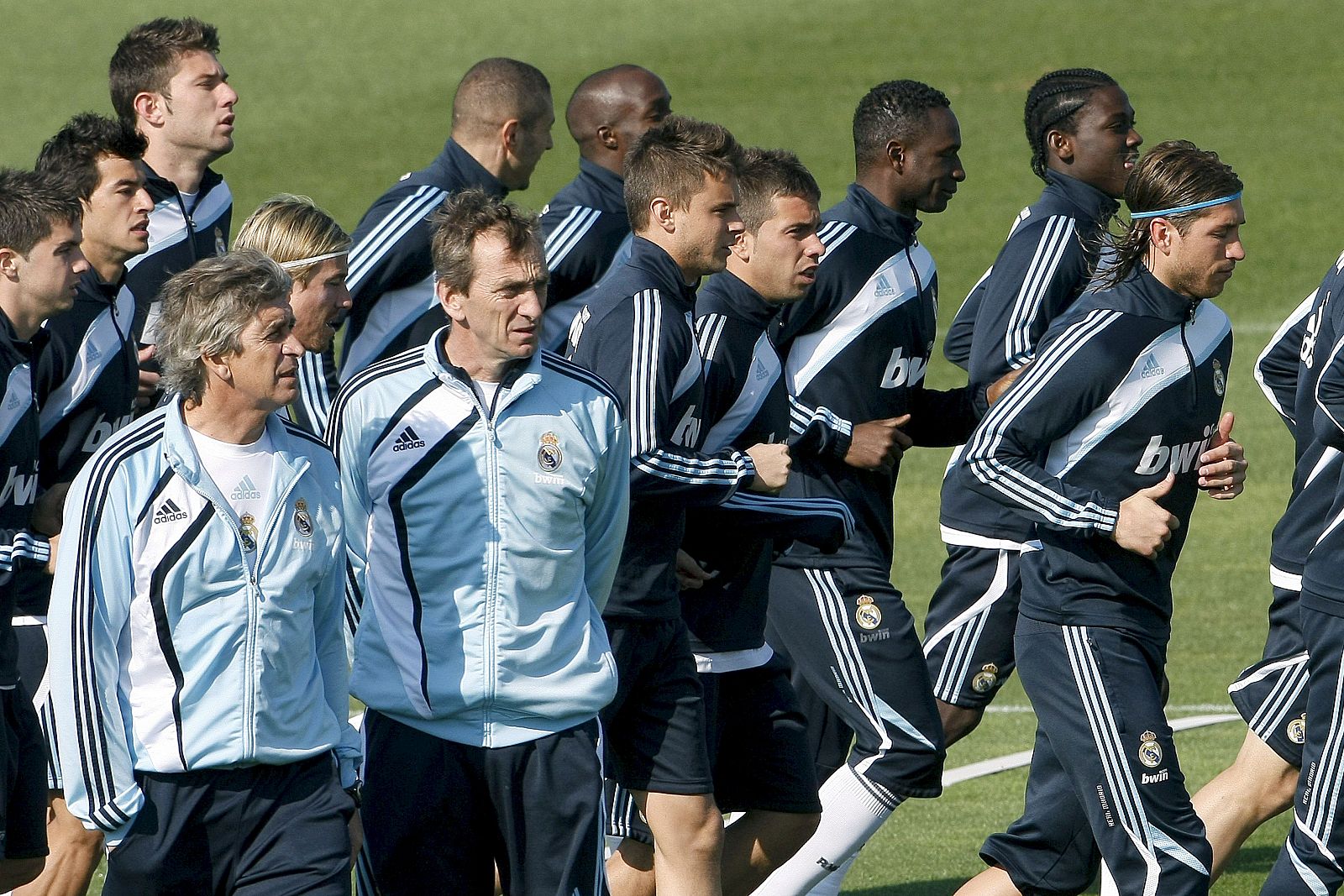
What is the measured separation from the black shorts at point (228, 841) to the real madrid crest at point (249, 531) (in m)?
0.48

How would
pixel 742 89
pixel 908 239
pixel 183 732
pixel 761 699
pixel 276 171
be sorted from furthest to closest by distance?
pixel 742 89
pixel 276 171
pixel 908 239
pixel 761 699
pixel 183 732

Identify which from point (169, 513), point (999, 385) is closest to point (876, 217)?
point (999, 385)

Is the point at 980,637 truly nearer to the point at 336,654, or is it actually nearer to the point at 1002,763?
the point at 1002,763

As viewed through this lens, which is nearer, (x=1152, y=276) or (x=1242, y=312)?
(x=1152, y=276)

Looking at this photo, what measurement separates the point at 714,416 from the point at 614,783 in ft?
3.80

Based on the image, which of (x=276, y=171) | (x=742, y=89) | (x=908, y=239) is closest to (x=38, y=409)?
(x=908, y=239)

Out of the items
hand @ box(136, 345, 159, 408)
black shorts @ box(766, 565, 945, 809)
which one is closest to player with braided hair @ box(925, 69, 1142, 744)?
black shorts @ box(766, 565, 945, 809)

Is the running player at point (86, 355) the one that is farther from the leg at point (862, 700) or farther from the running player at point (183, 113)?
the leg at point (862, 700)

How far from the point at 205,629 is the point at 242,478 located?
1.09 ft

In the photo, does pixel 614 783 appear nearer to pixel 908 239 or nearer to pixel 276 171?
pixel 908 239

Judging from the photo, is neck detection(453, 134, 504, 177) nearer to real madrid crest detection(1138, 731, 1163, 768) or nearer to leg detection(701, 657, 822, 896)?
leg detection(701, 657, 822, 896)

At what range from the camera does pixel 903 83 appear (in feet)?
23.5

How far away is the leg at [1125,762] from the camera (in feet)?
17.5

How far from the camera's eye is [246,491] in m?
4.43
